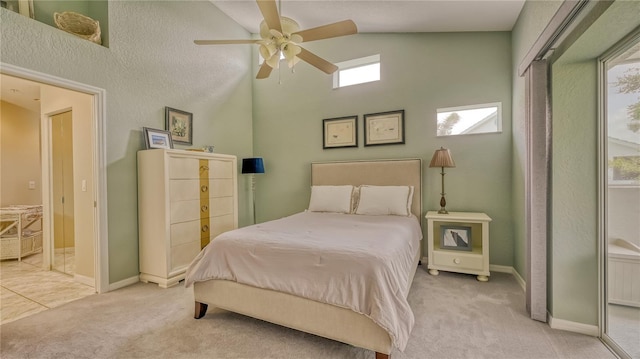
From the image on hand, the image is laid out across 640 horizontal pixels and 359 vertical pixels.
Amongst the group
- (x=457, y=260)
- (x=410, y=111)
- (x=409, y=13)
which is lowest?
(x=457, y=260)

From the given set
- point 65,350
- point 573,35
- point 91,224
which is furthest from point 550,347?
point 91,224

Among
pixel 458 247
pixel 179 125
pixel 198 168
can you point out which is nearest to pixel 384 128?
pixel 458 247

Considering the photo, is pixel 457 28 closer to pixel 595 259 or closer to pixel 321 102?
pixel 321 102

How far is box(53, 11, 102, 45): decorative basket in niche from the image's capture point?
8.32 ft

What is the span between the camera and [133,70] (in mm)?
2979

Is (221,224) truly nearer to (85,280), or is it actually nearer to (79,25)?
(85,280)

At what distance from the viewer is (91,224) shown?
2.88 meters

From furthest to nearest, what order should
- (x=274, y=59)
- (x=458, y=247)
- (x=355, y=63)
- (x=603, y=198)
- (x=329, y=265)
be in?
(x=355, y=63) < (x=458, y=247) < (x=274, y=59) < (x=603, y=198) < (x=329, y=265)

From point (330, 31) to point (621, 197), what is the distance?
2.36 metres

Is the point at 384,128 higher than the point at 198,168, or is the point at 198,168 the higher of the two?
the point at 384,128

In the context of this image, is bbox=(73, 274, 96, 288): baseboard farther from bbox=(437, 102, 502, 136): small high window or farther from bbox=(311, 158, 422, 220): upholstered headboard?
bbox=(437, 102, 502, 136): small high window

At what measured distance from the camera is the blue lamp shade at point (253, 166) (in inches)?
168

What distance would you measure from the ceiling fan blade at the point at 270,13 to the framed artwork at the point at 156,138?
6.71 ft

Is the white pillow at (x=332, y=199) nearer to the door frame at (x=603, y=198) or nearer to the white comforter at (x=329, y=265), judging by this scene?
the white comforter at (x=329, y=265)
